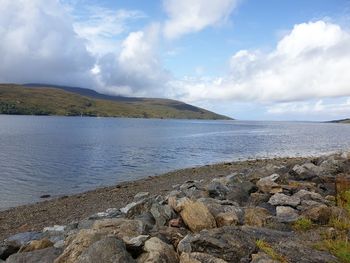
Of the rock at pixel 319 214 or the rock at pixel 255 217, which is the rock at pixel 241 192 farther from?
the rock at pixel 319 214

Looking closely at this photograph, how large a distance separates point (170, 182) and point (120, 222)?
26.2 meters

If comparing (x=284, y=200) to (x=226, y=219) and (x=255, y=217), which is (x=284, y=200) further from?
(x=226, y=219)

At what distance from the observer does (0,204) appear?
29.7 metres

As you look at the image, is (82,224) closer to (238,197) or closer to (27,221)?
(238,197)

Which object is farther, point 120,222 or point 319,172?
point 319,172

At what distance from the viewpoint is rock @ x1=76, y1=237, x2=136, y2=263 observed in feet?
27.3

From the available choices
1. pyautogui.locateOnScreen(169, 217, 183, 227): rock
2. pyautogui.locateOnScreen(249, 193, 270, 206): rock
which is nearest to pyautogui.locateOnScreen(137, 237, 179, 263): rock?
pyautogui.locateOnScreen(169, 217, 183, 227): rock

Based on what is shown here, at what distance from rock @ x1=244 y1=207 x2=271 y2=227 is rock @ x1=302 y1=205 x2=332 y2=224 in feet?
4.07

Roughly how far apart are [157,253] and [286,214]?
18.9 ft

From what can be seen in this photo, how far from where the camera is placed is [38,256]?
32.9ft

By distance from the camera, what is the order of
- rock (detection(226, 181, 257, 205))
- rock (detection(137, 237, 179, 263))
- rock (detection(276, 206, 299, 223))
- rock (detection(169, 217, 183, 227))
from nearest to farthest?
rock (detection(137, 237, 179, 263)), rock (detection(276, 206, 299, 223)), rock (detection(169, 217, 183, 227)), rock (detection(226, 181, 257, 205))

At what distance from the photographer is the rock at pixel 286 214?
11891 mm

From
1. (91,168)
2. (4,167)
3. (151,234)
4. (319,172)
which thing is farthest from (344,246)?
(4,167)

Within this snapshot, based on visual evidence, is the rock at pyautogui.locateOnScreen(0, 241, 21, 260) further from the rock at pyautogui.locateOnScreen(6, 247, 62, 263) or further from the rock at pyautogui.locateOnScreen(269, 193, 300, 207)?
the rock at pyautogui.locateOnScreen(269, 193, 300, 207)
